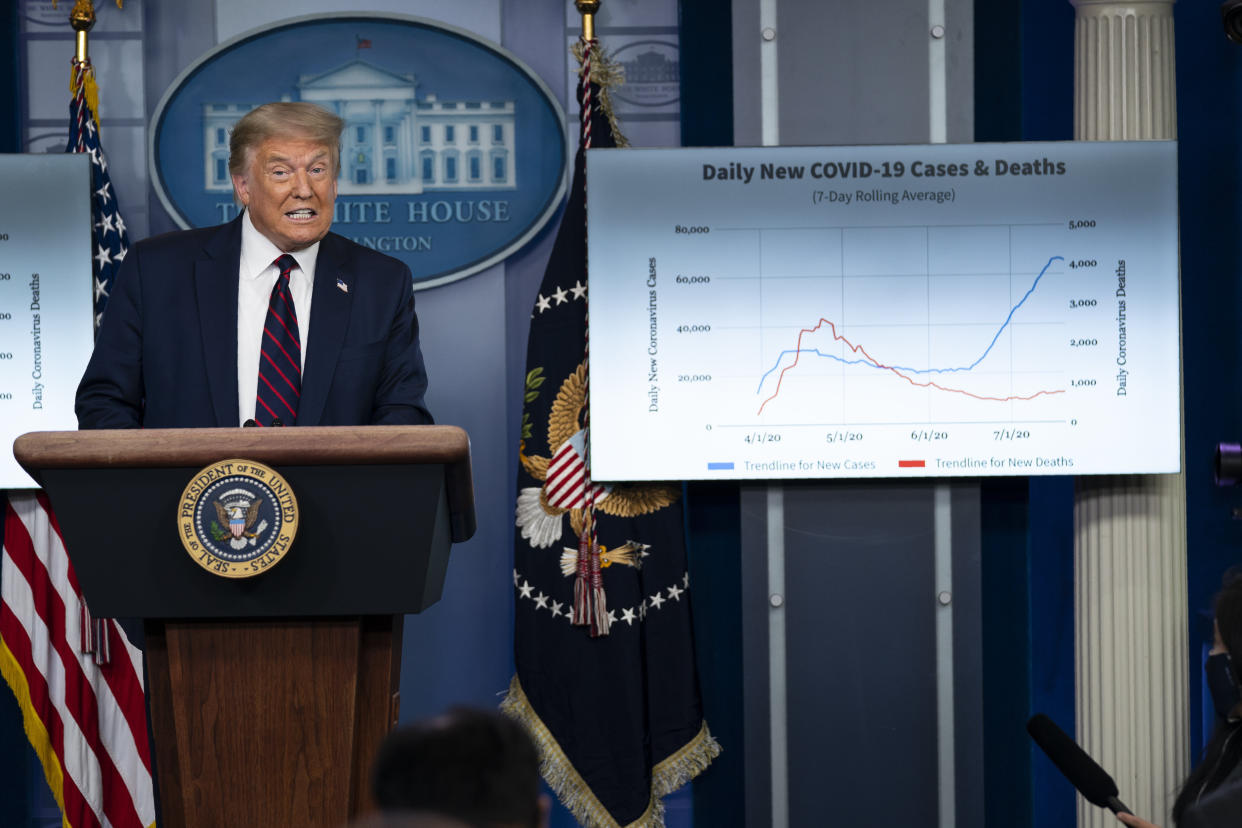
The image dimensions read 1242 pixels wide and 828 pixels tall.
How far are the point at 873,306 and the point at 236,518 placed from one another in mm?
2288

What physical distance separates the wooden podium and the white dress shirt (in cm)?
61

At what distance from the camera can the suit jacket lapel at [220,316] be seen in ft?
7.54

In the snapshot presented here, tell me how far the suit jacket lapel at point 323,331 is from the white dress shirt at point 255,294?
2cm

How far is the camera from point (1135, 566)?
3.66m

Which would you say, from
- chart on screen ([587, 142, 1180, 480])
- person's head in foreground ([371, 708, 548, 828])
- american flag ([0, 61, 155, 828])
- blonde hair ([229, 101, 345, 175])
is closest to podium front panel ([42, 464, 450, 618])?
person's head in foreground ([371, 708, 548, 828])

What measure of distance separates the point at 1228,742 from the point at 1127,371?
68.9 inches

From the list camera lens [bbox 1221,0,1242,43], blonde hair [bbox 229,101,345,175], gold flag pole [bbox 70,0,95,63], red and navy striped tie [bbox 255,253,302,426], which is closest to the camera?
red and navy striped tie [bbox 255,253,302,426]

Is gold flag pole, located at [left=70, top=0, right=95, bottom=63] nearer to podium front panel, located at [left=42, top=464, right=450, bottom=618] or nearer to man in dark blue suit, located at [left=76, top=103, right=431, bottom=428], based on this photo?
man in dark blue suit, located at [left=76, top=103, right=431, bottom=428]

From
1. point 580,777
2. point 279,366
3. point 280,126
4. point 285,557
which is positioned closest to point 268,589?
point 285,557

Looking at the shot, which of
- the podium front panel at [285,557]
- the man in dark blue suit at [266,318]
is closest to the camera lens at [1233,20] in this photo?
the man in dark blue suit at [266,318]

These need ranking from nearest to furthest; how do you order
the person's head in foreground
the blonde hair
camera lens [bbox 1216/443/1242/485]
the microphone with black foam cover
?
1. the person's head in foreground
2. the microphone with black foam cover
3. the blonde hair
4. camera lens [bbox 1216/443/1242/485]

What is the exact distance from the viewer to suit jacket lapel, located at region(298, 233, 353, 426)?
7.50ft

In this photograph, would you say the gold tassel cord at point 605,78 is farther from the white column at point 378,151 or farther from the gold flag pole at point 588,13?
the white column at point 378,151

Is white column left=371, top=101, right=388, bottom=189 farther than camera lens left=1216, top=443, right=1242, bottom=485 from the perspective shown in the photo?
Yes
